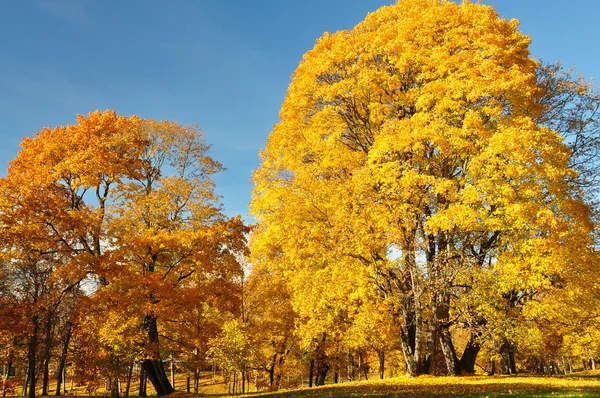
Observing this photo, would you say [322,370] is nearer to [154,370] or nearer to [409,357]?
[154,370]

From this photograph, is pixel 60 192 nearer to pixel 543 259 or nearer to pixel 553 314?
pixel 543 259

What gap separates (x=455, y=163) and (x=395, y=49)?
6017 mm

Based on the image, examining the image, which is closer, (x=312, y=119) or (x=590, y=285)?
(x=590, y=285)

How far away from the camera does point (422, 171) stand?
61.8 ft

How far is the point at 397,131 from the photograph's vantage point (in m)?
17.7

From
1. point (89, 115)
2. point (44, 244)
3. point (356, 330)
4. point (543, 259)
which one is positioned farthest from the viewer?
point (89, 115)

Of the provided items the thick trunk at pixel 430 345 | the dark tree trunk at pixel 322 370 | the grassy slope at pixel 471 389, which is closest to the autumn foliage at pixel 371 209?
Answer: the thick trunk at pixel 430 345

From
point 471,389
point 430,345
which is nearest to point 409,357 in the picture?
point 430,345

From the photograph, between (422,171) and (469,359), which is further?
(469,359)

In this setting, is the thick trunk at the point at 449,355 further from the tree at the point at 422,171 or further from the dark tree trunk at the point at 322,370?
the dark tree trunk at the point at 322,370

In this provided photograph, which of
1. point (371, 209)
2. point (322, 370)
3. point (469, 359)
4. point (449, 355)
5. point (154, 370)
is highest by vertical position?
point (371, 209)

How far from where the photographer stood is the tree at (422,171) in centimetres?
1558

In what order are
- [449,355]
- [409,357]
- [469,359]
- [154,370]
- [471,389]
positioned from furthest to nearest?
[154,370] < [469,359] < [449,355] < [409,357] < [471,389]

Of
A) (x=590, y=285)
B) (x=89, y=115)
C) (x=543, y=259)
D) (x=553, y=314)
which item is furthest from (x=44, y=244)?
(x=590, y=285)
